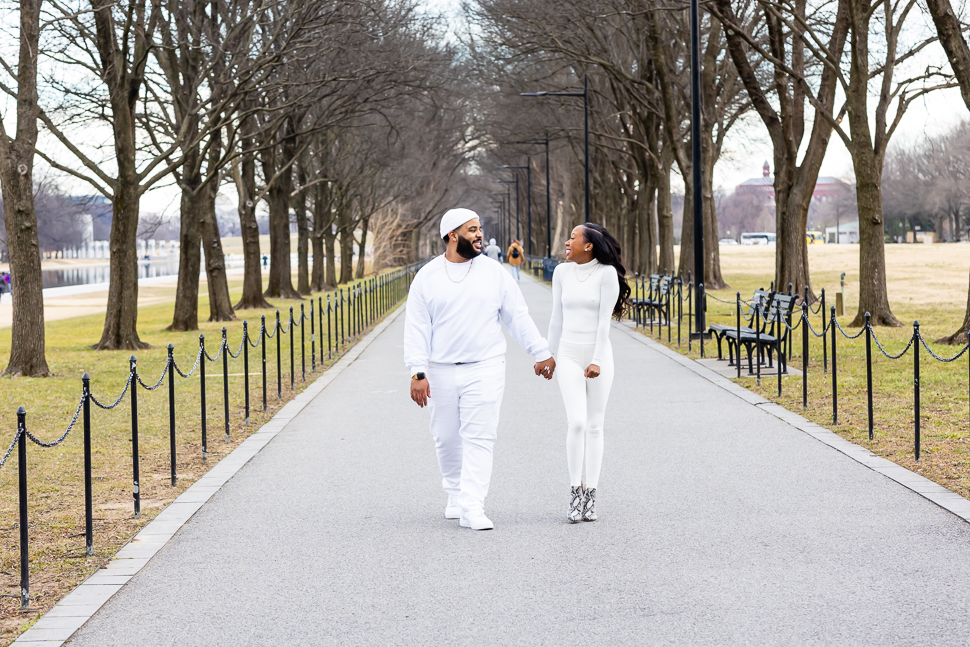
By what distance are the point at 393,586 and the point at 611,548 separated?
133cm

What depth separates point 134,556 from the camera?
666 cm

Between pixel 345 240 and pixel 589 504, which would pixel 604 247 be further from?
pixel 345 240

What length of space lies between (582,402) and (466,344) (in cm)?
85

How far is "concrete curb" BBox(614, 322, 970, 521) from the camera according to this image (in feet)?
25.6

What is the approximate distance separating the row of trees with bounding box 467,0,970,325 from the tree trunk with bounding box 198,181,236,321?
8189 millimetres

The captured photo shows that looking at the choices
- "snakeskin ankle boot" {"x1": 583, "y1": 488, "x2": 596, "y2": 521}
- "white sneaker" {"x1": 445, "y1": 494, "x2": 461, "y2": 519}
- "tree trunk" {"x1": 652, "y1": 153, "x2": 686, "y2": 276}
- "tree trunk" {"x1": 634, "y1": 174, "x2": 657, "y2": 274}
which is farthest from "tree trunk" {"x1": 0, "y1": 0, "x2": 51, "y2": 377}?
"tree trunk" {"x1": 634, "y1": 174, "x2": 657, "y2": 274}

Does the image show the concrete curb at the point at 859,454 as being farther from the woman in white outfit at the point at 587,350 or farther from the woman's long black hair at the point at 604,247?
the woman's long black hair at the point at 604,247

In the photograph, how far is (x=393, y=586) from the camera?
5.92m

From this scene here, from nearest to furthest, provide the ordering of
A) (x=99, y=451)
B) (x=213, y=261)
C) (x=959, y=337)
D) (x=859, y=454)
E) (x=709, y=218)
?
(x=859, y=454) → (x=99, y=451) → (x=959, y=337) → (x=213, y=261) → (x=709, y=218)

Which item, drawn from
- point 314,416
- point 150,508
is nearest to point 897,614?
point 150,508

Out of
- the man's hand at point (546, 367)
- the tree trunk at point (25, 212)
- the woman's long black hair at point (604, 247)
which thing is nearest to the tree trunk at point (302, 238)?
the tree trunk at point (25, 212)

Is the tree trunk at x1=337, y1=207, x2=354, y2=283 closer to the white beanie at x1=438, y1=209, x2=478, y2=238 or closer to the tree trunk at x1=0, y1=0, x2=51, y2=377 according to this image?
the tree trunk at x1=0, y1=0, x2=51, y2=377

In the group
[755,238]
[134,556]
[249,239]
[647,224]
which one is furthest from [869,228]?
[755,238]

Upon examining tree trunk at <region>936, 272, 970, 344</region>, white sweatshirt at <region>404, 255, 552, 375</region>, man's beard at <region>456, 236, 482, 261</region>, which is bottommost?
tree trunk at <region>936, 272, 970, 344</region>
